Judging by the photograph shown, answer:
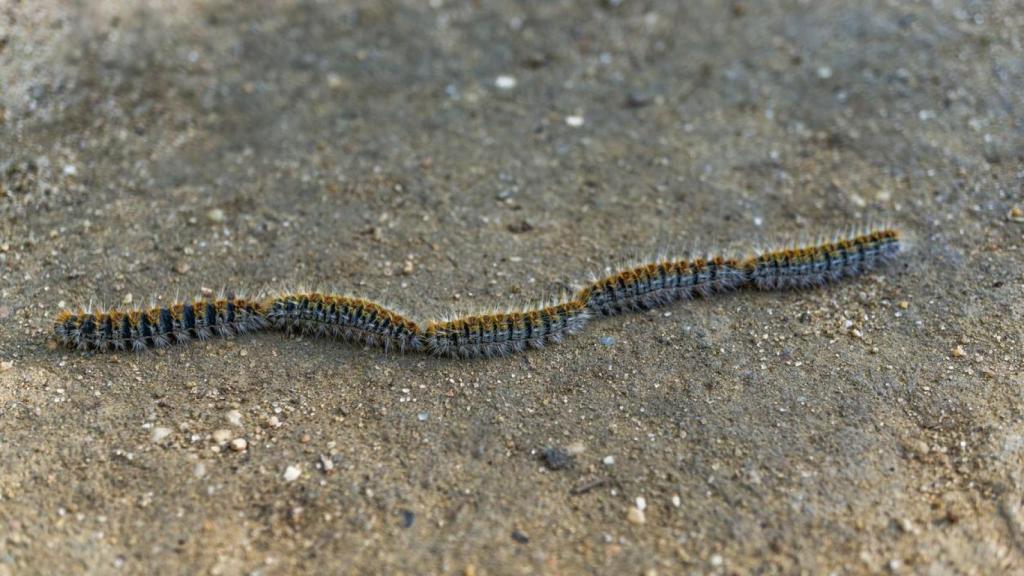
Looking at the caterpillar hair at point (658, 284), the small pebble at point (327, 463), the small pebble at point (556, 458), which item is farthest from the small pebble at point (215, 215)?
the small pebble at point (556, 458)

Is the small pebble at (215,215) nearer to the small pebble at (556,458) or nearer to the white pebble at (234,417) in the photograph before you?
the white pebble at (234,417)

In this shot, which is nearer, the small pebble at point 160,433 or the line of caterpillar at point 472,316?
the small pebble at point 160,433

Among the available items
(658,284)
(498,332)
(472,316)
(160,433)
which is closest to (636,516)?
(498,332)

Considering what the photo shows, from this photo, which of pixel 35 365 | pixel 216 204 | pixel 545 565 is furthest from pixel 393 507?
pixel 216 204

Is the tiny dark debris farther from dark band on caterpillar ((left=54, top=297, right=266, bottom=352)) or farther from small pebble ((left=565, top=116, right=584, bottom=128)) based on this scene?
small pebble ((left=565, top=116, right=584, bottom=128))

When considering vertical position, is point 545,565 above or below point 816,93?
below

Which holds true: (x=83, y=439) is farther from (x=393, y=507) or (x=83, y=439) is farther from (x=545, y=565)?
(x=545, y=565)

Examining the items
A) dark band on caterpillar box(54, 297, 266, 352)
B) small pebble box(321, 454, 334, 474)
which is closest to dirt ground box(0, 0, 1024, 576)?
small pebble box(321, 454, 334, 474)
